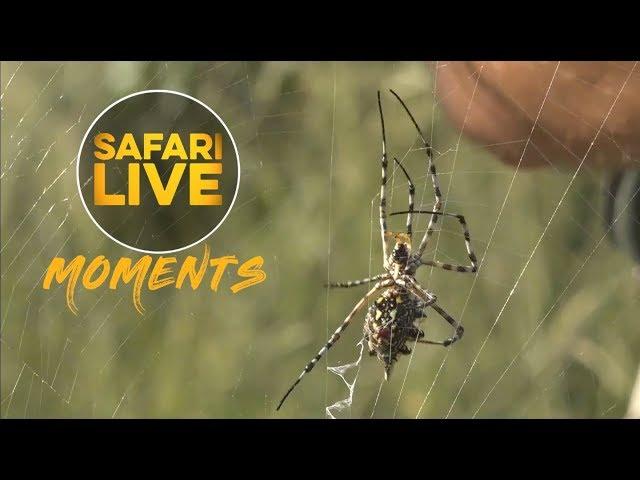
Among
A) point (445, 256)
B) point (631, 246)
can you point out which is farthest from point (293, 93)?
point (631, 246)

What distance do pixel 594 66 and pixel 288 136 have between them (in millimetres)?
767

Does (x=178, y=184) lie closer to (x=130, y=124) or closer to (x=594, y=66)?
(x=130, y=124)

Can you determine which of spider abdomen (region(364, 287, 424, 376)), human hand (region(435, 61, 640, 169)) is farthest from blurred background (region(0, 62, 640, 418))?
spider abdomen (region(364, 287, 424, 376))

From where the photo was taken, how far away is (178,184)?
2.11m

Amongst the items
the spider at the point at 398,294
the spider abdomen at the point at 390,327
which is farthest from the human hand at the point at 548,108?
the spider abdomen at the point at 390,327

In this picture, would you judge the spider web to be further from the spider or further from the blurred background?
the spider

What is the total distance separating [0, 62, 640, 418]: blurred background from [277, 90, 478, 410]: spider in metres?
0.30

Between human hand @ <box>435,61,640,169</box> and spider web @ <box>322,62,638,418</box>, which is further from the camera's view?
spider web @ <box>322,62,638,418</box>

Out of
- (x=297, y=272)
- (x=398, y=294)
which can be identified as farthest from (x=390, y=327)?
(x=297, y=272)

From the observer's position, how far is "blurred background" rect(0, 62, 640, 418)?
2127 mm

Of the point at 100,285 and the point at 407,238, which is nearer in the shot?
the point at 407,238

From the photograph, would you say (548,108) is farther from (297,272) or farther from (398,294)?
(297,272)

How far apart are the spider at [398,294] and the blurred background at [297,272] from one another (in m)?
0.30

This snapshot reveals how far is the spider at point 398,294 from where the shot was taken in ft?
5.36
